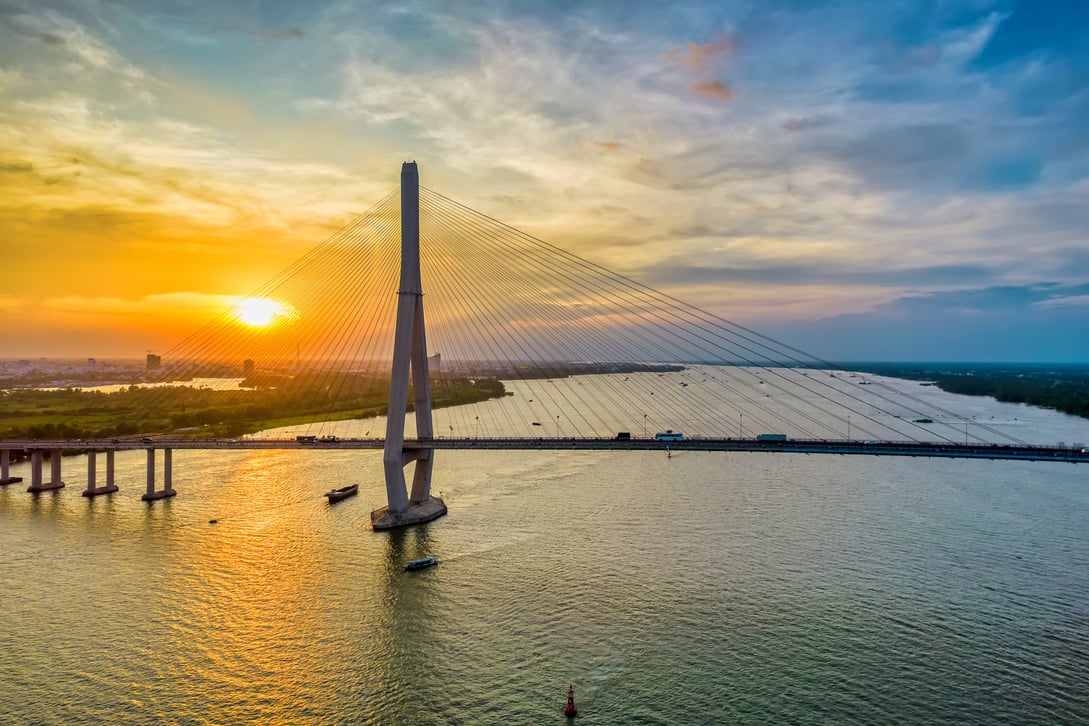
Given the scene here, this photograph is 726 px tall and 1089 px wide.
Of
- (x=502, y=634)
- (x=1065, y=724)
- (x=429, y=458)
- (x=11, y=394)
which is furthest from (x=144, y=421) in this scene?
(x=1065, y=724)

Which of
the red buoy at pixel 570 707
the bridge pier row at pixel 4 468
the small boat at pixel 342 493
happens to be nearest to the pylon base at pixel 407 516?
the small boat at pixel 342 493

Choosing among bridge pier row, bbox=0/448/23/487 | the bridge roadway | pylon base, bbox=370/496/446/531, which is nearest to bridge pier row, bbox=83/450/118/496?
the bridge roadway

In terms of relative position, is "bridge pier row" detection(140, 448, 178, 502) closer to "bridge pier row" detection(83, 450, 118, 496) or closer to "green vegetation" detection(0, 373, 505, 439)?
"bridge pier row" detection(83, 450, 118, 496)

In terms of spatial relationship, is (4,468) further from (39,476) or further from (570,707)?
(570,707)

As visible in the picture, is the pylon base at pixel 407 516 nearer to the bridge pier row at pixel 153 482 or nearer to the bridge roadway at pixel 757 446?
the bridge roadway at pixel 757 446

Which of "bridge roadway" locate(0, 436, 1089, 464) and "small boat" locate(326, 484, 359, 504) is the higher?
"bridge roadway" locate(0, 436, 1089, 464)

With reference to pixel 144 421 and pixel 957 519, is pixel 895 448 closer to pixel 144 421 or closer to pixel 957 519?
pixel 957 519

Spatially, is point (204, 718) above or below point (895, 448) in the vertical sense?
below

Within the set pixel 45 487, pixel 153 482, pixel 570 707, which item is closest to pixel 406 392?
pixel 570 707
